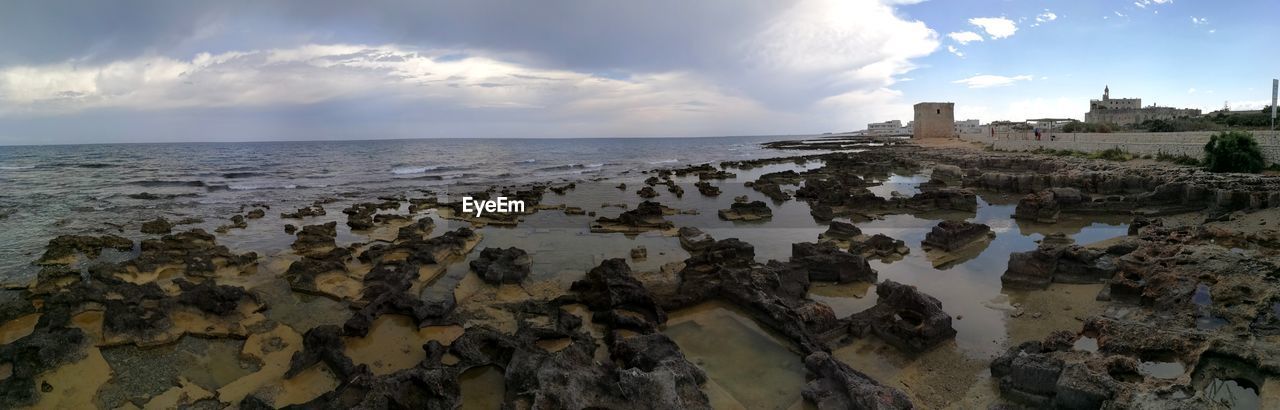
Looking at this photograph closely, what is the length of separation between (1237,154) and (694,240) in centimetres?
2013

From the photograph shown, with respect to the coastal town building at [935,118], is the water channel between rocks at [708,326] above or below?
below

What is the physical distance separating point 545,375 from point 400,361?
9.46 feet

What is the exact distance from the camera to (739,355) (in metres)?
7.65

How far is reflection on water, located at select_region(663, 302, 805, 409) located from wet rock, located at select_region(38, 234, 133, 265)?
14043 millimetres

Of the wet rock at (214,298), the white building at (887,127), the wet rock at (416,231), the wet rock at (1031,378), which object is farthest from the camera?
the white building at (887,127)

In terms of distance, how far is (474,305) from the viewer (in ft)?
32.4

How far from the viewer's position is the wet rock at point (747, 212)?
1988 centimetres

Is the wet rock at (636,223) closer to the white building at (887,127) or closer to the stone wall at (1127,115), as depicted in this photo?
the stone wall at (1127,115)

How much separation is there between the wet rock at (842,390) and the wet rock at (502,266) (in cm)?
636

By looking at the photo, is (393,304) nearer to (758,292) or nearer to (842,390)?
(758,292)

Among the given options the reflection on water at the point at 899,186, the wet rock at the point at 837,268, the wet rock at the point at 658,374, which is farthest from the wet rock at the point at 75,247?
the reflection on water at the point at 899,186

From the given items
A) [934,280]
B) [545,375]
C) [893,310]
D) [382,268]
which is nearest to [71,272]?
[382,268]

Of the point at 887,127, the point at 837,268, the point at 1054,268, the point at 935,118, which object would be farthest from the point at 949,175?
the point at 887,127

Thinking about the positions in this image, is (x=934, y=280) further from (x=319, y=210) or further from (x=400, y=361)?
(x=319, y=210)
